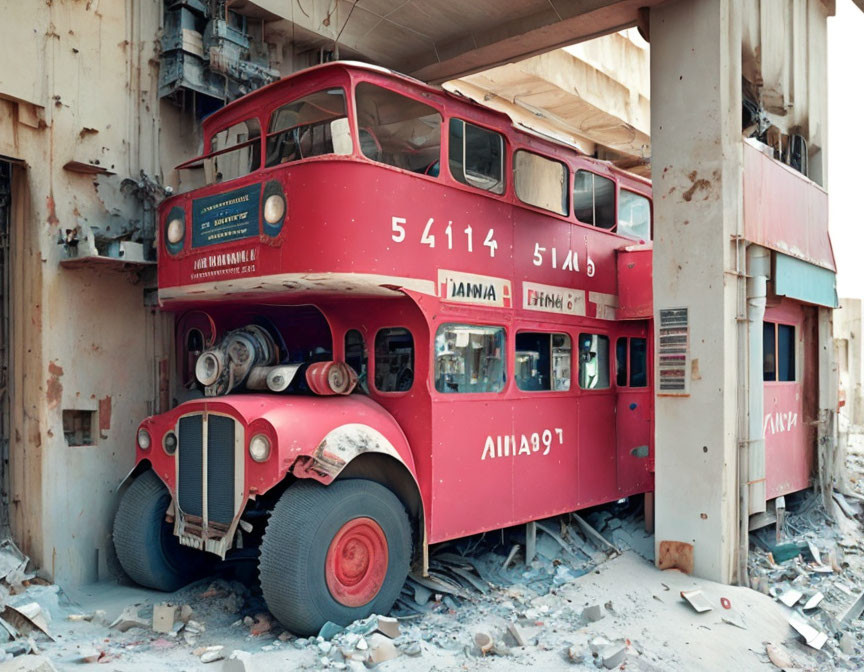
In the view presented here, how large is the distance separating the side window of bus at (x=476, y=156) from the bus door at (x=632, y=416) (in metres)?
2.81

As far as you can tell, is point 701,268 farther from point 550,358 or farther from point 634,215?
point 634,215

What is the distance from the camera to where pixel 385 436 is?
6441mm

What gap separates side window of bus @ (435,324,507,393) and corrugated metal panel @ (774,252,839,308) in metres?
3.13

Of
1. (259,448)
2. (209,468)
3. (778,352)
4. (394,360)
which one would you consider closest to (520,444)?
(394,360)

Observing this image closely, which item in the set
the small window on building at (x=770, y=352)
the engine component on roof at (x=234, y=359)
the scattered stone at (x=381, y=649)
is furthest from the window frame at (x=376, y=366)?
the small window on building at (x=770, y=352)

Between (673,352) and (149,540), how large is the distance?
5.02 meters

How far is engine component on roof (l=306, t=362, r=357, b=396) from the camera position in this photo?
6605 mm

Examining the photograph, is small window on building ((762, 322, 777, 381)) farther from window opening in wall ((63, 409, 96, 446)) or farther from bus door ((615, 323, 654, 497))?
window opening in wall ((63, 409, 96, 446))

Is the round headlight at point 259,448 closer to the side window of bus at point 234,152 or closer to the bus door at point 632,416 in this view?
the side window of bus at point 234,152

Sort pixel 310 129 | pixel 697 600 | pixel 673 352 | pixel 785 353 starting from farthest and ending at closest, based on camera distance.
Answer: pixel 785 353 < pixel 673 352 < pixel 310 129 < pixel 697 600

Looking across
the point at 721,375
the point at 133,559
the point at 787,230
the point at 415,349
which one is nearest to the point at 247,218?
the point at 415,349

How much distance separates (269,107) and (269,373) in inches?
90.5

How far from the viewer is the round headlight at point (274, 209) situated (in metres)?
6.24

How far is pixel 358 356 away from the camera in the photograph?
7.17 metres
